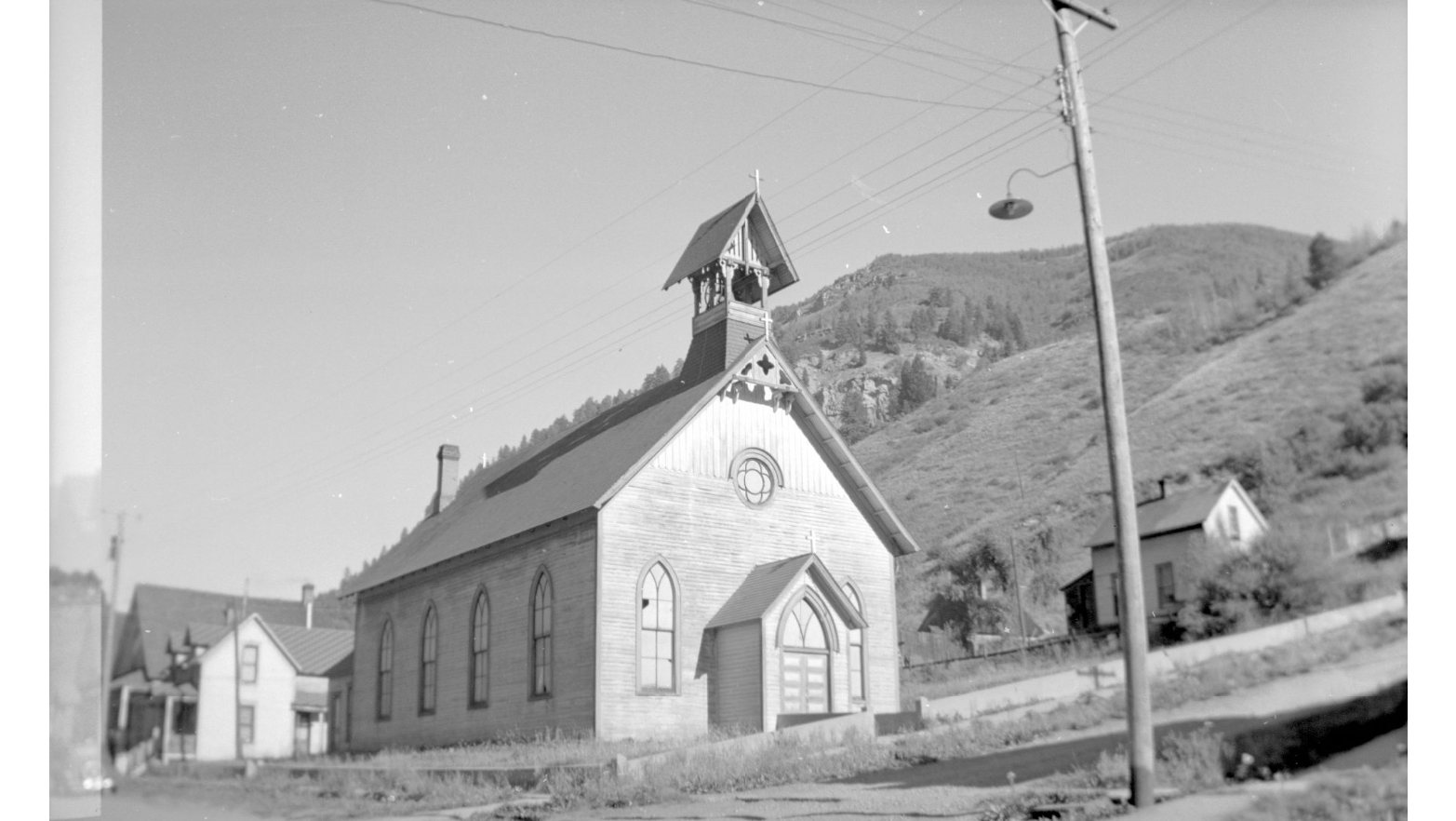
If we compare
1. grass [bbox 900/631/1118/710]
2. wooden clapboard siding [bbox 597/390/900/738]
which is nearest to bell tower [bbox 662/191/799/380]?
wooden clapboard siding [bbox 597/390/900/738]

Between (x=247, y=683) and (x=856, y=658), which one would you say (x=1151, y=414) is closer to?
(x=856, y=658)

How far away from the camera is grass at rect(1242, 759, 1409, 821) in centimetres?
765

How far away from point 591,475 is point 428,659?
538 centimetres

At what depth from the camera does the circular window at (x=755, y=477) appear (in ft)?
58.3

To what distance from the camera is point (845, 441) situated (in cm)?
1811

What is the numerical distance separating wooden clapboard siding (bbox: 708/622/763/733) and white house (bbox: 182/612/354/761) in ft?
21.7

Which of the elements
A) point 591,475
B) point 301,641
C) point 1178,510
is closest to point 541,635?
point 591,475

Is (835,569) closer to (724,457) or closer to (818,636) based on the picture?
(818,636)

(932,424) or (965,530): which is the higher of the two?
(932,424)

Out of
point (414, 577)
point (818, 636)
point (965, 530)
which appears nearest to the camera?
point (965, 530)

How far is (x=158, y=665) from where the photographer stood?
10.2 meters
